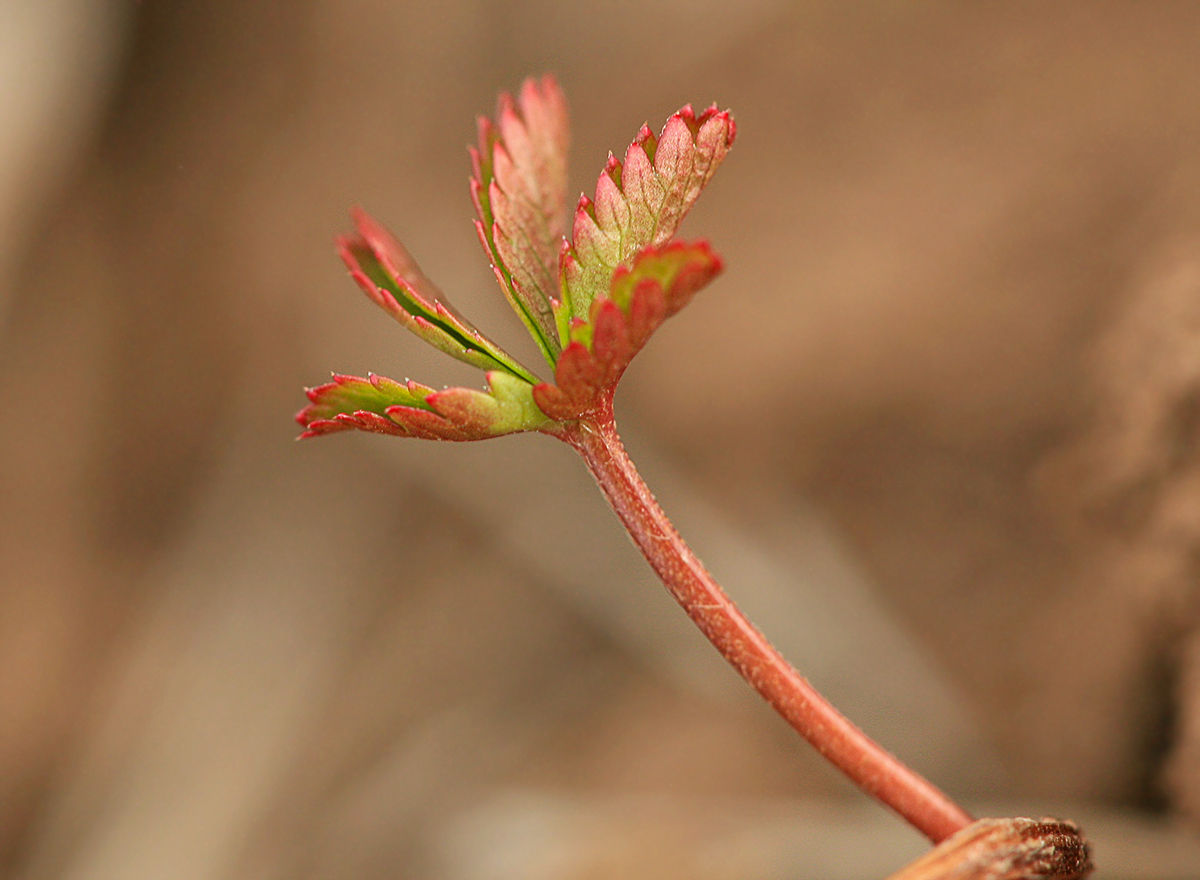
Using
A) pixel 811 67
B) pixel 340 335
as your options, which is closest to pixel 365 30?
pixel 340 335

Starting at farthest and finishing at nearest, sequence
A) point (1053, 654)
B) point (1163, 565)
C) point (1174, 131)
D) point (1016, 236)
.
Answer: point (1016, 236)
point (1174, 131)
point (1053, 654)
point (1163, 565)

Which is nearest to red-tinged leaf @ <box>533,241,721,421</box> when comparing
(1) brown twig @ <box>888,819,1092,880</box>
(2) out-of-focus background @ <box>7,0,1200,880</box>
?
(1) brown twig @ <box>888,819,1092,880</box>

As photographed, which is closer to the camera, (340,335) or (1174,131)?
(1174,131)

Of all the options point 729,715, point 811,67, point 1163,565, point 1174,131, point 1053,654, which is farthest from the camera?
point 811,67

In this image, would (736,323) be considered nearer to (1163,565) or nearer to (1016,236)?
(1016,236)

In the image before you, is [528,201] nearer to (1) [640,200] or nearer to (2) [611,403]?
(1) [640,200]

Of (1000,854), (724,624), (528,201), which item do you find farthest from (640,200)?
(1000,854)

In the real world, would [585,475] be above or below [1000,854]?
above

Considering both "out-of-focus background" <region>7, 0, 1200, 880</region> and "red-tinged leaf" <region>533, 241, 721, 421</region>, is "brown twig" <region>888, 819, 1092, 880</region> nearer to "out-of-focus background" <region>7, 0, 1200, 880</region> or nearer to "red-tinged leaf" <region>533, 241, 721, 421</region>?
"red-tinged leaf" <region>533, 241, 721, 421</region>
